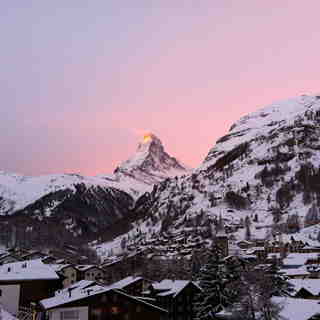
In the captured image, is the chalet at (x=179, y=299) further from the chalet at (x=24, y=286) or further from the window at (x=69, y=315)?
the window at (x=69, y=315)

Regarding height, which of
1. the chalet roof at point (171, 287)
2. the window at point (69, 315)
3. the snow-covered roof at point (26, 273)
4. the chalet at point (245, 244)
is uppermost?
the snow-covered roof at point (26, 273)

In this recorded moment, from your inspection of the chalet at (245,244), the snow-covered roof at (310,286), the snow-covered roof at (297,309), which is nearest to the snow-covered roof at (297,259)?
the chalet at (245,244)

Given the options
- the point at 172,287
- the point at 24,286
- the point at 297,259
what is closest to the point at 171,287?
the point at 172,287

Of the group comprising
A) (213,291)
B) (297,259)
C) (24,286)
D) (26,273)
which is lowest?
(297,259)

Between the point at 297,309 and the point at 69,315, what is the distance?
882 inches

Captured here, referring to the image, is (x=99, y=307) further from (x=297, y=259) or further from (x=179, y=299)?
(x=297, y=259)

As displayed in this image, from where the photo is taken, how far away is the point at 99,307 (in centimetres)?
4450

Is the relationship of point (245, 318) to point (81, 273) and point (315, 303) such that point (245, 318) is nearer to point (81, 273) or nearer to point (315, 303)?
point (315, 303)

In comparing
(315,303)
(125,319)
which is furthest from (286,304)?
(125,319)

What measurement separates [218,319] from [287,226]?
155495 millimetres

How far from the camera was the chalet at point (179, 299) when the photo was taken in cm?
6475

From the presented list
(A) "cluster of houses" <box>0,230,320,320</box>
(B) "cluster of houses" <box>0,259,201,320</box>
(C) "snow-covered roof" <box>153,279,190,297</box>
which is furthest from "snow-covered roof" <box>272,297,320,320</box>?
(C) "snow-covered roof" <box>153,279,190,297</box>

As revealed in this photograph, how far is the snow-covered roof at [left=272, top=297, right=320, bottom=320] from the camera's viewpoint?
144ft

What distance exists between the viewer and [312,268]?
101m
